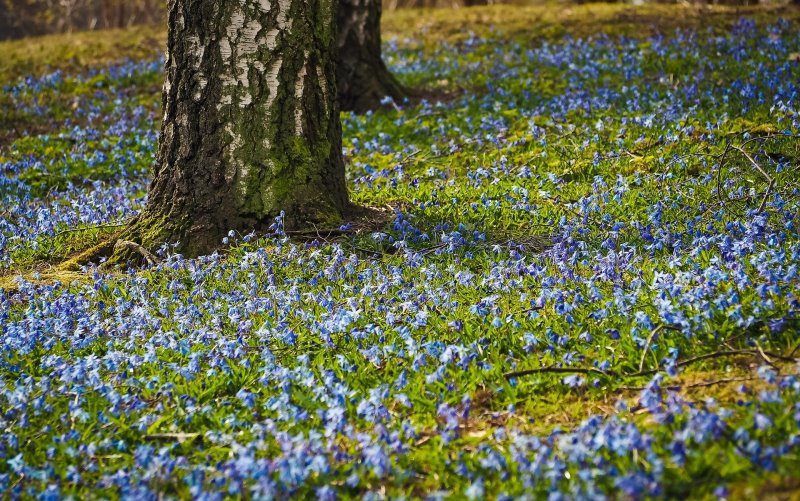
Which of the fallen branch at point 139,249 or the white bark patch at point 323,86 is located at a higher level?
the white bark patch at point 323,86

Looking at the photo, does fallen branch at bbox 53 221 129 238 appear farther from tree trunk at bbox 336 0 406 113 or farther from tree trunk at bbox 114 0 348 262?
tree trunk at bbox 336 0 406 113

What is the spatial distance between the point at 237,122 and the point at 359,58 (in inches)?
152

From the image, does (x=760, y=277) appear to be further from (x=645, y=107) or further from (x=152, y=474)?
(x=645, y=107)

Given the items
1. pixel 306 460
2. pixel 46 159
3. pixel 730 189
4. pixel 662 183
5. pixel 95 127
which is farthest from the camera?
pixel 95 127

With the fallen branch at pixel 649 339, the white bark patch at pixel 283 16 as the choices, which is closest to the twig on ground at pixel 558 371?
the fallen branch at pixel 649 339

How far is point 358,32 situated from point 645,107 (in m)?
3.29

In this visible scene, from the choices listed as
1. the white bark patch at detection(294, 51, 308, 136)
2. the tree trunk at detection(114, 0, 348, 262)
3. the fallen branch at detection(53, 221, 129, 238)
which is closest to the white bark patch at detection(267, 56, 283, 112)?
the tree trunk at detection(114, 0, 348, 262)

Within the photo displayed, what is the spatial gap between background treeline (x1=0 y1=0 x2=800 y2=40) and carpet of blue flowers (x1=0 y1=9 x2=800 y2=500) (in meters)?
14.6

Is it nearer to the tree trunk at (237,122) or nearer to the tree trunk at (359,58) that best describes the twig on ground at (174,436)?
the tree trunk at (237,122)

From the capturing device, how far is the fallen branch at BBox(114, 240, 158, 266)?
510 cm

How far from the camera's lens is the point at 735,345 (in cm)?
333

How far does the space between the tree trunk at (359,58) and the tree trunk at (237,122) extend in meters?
3.41

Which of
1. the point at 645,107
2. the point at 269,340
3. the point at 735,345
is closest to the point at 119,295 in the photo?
the point at 269,340

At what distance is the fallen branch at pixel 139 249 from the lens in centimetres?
510
